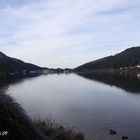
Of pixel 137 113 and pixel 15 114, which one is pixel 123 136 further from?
pixel 15 114

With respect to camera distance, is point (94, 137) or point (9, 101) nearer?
point (9, 101)

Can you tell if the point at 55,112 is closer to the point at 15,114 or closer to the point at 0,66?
the point at 15,114

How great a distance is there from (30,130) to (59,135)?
4.98m

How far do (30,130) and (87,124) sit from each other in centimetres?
1762

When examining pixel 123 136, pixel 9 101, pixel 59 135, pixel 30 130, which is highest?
pixel 9 101

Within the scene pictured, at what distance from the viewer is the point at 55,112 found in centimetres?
3547

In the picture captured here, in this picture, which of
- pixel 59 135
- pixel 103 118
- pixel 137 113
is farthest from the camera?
pixel 137 113

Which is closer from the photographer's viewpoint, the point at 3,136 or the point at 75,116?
the point at 3,136

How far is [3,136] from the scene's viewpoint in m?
8.98

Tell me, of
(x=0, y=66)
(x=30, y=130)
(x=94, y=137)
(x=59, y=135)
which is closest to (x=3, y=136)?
(x=30, y=130)

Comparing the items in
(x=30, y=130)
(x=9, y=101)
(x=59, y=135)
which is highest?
(x=9, y=101)

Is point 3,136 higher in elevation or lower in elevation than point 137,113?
higher

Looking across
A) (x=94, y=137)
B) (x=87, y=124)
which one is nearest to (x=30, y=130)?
(x=94, y=137)

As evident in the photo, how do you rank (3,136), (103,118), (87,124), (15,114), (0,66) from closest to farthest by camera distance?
(3,136) < (15,114) < (87,124) < (103,118) < (0,66)
